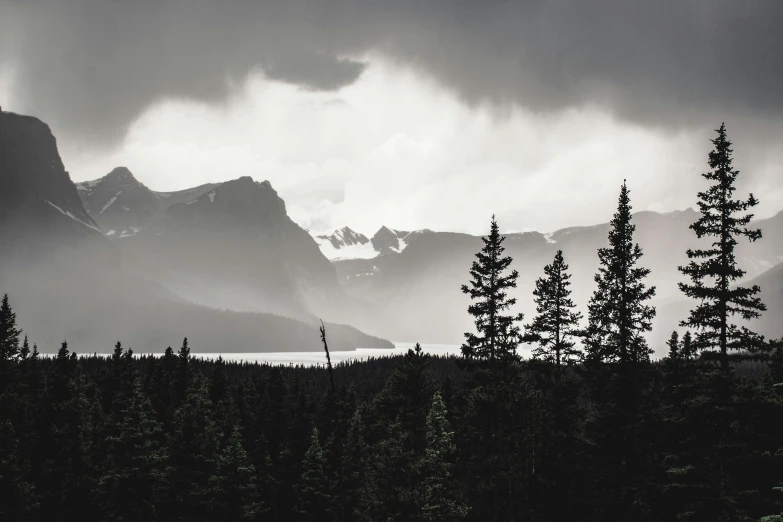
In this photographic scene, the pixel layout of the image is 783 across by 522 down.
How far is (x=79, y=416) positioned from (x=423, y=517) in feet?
139

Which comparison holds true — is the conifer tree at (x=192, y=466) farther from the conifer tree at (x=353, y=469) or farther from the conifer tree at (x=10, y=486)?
the conifer tree at (x=353, y=469)

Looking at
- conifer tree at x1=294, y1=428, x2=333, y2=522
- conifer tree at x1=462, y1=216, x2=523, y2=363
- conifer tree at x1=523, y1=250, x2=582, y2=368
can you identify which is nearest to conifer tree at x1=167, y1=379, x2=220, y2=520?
conifer tree at x1=294, y1=428, x2=333, y2=522

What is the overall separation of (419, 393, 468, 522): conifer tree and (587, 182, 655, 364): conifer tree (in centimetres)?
917

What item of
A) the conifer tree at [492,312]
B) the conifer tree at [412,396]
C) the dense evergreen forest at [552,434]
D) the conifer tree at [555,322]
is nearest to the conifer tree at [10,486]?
the dense evergreen forest at [552,434]

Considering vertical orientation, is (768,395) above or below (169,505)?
above

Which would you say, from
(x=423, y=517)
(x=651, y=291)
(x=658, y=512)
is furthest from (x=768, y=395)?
(x=423, y=517)

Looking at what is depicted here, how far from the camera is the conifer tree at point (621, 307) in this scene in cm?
2941

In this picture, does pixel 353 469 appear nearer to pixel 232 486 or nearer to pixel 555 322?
pixel 232 486

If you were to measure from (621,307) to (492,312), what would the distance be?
7.32 meters

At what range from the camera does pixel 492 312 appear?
33938mm

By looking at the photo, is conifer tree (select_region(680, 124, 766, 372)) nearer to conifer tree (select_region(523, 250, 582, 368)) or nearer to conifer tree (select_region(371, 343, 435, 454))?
conifer tree (select_region(523, 250, 582, 368))

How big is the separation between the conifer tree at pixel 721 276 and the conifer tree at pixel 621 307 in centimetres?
375

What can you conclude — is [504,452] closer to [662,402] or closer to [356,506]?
[662,402]

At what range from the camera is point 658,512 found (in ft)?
101
